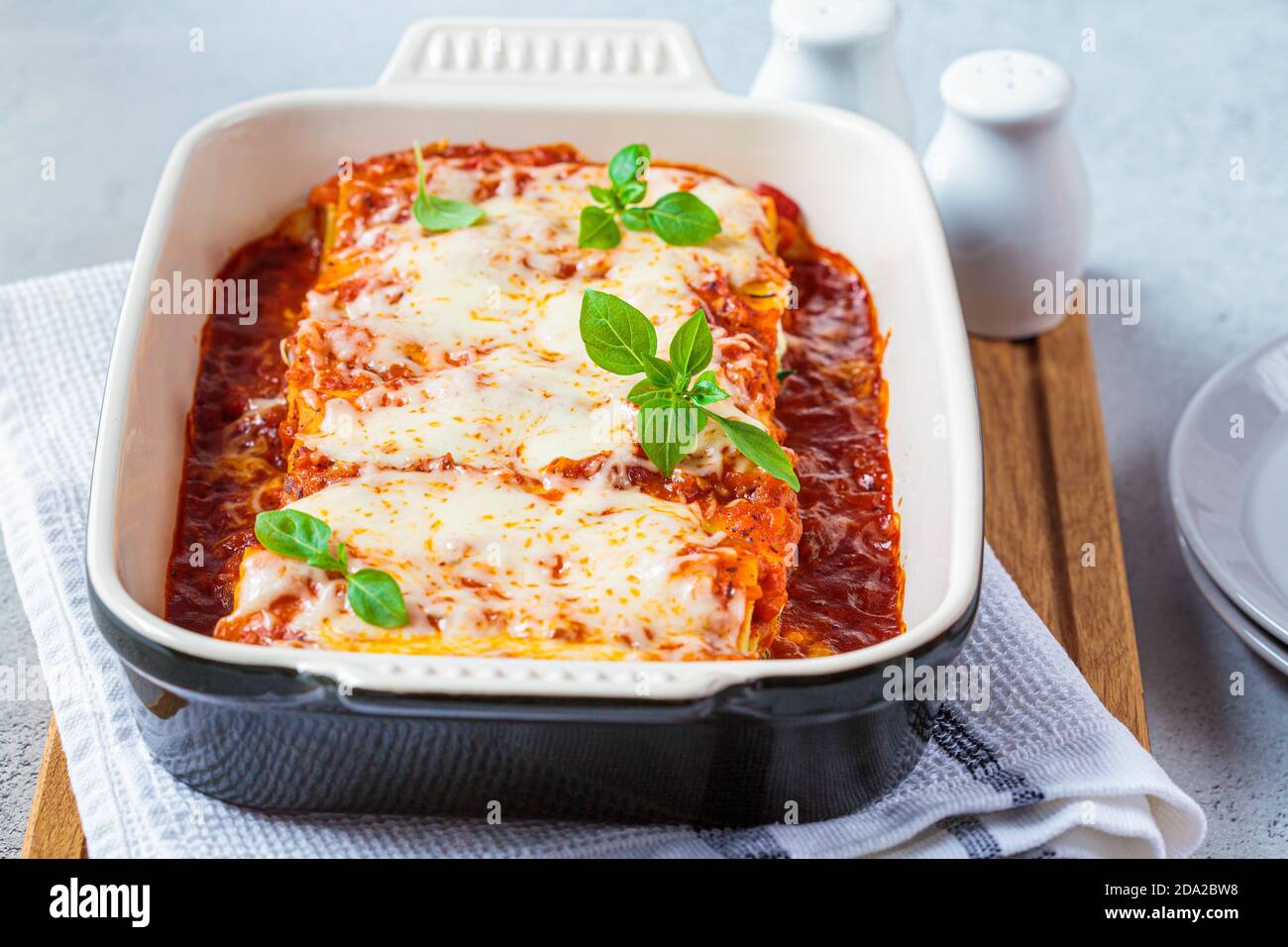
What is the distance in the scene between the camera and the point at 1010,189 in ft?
10.7

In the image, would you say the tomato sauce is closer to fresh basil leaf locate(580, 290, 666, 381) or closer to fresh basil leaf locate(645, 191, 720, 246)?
fresh basil leaf locate(580, 290, 666, 381)

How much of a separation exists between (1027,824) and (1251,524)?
2.85ft

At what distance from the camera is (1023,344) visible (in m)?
3.36

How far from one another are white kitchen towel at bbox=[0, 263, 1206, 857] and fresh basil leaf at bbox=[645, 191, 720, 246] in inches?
33.0

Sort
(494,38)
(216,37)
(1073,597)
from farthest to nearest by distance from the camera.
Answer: (216,37) < (494,38) < (1073,597)

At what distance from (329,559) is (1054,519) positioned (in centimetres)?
148

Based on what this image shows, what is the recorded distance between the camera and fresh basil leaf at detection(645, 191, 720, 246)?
2.91m

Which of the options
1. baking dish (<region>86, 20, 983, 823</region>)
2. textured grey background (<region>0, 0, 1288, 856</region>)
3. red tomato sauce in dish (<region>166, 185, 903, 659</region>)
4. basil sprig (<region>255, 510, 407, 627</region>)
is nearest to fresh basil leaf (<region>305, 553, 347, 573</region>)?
basil sprig (<region>255, 510, 407, 627</region>)

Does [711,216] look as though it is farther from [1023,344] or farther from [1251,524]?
[1251,524]

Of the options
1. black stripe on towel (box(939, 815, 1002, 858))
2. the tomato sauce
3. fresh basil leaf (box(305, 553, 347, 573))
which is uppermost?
fresh basil leaf (box(305, 553, 347, 573))

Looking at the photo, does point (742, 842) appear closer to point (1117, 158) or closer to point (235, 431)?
point (235, 431)

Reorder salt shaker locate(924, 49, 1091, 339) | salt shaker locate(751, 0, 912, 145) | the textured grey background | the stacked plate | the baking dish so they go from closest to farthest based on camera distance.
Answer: the baking dish, the stacked plate, the textured grey background, salt shaker locate(924, 49, 1091, 339), salt shaker locate(751, 0, 912, 145)

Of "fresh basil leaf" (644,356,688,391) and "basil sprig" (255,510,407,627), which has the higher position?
"fresh basil leaf" (644,356,688,391)
